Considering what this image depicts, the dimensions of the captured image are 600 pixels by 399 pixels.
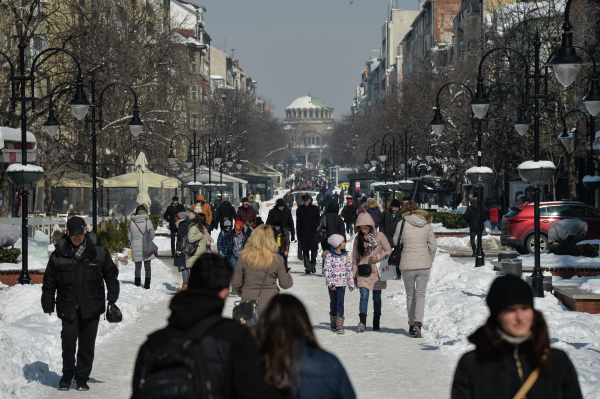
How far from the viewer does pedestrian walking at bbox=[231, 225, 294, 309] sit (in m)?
7.91

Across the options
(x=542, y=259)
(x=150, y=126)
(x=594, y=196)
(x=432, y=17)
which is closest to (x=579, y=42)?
(x=594, y=196)

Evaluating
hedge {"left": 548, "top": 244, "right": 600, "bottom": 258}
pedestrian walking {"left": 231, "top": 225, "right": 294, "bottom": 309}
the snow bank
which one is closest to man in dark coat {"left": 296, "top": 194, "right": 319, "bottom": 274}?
the snow bank

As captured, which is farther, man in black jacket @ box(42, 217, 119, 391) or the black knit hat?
man in black jacket @ box(42, 217, 119, 391)

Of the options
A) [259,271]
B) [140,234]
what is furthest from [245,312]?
[140,234]

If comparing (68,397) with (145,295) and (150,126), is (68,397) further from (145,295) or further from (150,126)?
(150,126)

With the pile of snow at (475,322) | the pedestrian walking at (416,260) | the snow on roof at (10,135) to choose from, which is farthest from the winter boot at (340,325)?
→ the snow on roof at (10,135)

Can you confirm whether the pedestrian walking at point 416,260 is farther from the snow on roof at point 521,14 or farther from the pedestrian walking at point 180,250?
the snow on roof at point 521,14

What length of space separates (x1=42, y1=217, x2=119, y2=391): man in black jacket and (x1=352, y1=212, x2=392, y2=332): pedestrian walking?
388 cm

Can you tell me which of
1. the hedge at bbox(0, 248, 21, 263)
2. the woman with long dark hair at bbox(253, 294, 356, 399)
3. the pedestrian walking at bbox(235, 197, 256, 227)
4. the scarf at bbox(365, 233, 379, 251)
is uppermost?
the pedestrian walking at bbox(235, 197, 256, 227)

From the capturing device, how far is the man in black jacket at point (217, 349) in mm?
3258

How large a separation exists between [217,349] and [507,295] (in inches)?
44.8

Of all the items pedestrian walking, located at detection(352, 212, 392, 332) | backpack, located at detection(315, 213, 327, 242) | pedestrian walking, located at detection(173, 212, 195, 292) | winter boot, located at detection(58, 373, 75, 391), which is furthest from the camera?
backpack, located at detection(315, 213, 327, 242)

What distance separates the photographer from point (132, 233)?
1538 centimetres

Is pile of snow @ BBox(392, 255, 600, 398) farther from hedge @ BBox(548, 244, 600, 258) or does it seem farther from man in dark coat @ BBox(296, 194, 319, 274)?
hedge @ BBox(548, 244, 600, 258)
